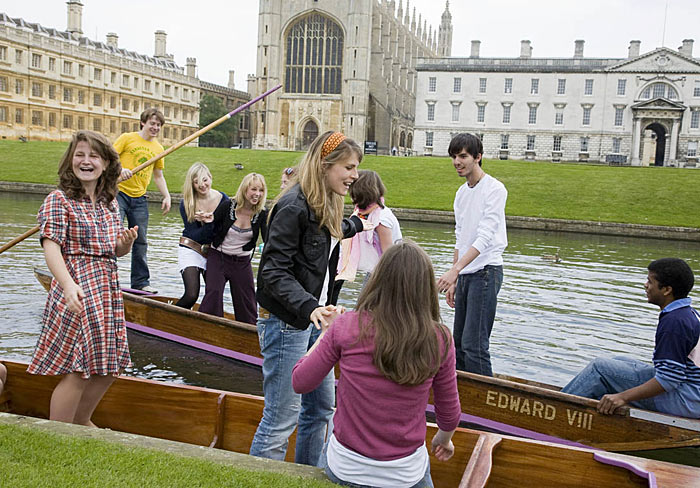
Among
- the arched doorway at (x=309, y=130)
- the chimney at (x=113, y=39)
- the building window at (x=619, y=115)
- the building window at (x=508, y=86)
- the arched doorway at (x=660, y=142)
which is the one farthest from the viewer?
the chimney at (x=113, y=39)

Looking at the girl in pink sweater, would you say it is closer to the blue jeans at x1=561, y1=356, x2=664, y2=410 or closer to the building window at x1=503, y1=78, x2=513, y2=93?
the blue jeans at x1=561, y1=356, x2=664, y2=410

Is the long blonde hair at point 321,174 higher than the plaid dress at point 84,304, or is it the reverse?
the long blonde hair at point 321,174

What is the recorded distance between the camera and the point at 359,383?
2662 millimetres

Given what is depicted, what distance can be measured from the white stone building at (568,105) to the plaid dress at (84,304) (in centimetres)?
5679

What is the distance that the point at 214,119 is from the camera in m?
77.6

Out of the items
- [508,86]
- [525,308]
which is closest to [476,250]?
[525,308]

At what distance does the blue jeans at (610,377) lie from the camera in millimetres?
4953

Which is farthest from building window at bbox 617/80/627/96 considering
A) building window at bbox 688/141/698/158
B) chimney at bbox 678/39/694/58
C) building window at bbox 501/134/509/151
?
building window at bbox 501/134/509/151

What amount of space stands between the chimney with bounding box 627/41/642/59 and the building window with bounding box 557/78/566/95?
6.59 metres

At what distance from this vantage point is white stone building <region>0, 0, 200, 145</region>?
55.1 meters

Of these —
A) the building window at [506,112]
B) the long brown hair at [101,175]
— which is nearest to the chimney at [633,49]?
the building window at [506,112]

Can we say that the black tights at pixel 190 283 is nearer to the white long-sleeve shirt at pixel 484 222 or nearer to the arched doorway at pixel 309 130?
the white long-sleeve shirt at pixel 484 222

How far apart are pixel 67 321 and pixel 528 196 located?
27885mm

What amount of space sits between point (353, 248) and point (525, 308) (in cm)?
571
